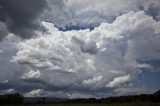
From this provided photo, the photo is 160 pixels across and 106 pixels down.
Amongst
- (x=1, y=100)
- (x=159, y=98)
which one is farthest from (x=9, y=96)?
(x=159, y=98)

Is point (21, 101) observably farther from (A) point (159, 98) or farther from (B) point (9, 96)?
(A) point (159, 98)

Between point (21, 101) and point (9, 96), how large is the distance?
29.4ft

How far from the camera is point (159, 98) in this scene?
573 feet

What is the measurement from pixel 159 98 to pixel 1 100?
100m

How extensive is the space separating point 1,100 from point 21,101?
12761 millimetres

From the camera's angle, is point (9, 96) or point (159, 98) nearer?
point (159, 98)

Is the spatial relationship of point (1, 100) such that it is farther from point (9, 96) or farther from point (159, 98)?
point (159, 98)

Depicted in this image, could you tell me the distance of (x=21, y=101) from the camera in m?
188

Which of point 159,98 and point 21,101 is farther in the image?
point 21,101

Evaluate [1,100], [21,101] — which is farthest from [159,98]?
[1,100]

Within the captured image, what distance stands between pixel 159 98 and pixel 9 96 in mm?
96643

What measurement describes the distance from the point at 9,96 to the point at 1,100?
642 cm

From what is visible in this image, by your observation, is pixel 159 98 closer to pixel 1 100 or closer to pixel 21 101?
pixel 21 101
